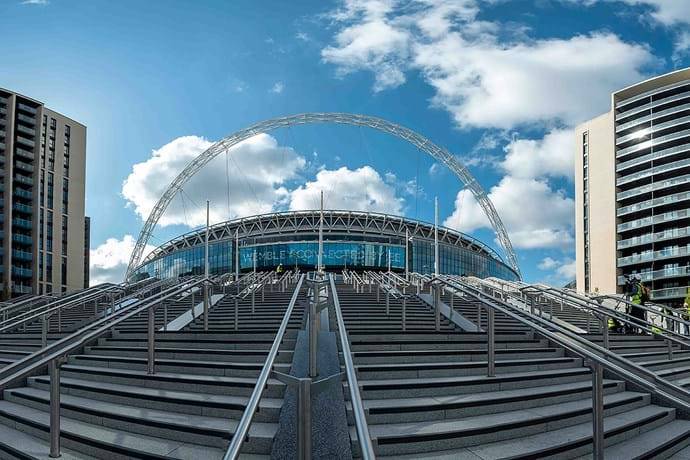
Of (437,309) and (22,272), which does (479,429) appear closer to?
(437,309)

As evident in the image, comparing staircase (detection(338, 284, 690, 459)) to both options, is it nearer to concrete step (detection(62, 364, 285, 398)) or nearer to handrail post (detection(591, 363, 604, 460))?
handrail post (detection(591, 363, 604, 460))

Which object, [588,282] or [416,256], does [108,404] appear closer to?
[416,256]

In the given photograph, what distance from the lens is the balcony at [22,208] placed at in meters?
63.9

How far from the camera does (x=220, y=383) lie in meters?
5.60

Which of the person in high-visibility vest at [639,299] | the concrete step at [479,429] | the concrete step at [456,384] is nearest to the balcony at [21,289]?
the person in high-visibility vest at [639,299]

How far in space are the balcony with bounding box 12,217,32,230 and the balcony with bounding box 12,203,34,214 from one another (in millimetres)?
1225

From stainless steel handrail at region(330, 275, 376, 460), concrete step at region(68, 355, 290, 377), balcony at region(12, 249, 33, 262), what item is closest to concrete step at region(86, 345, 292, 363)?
concrete step at region(68, 355, 290, 377)

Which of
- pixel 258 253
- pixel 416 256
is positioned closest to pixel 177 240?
pixel 258 253

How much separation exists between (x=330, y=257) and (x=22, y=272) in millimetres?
38552

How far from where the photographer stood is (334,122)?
59.4m

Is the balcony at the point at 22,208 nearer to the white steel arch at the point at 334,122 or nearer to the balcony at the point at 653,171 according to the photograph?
the white steel arch at the point at 334,122

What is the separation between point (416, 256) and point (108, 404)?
5786 centimetres

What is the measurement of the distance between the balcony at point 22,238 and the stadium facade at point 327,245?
701 inches

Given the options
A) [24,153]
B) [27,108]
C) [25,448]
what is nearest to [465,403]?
[25,448]
